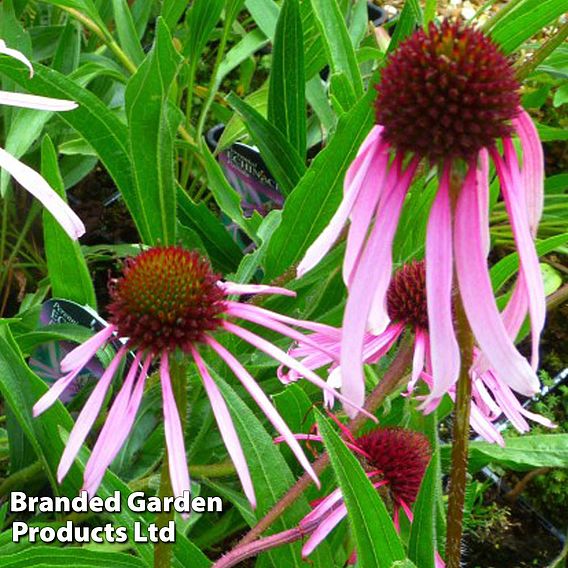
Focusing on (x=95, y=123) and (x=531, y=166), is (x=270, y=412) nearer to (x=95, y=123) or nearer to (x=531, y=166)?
(x=531, y=166)

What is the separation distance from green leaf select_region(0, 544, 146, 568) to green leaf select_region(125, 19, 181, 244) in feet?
0.85

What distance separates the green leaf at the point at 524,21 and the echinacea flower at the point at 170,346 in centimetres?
46

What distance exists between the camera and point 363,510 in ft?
1.81

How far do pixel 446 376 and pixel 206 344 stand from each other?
203 millimetres

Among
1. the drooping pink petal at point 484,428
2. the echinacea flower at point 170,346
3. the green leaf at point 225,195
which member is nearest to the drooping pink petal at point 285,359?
the echinacea flower at point 170,346

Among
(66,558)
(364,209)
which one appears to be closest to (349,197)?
(364,209)

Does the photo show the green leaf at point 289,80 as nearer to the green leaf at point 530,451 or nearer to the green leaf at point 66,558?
the green leaf at point 530,451

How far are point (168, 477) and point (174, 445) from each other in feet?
0.10

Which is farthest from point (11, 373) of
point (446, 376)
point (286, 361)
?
point (446, 376)

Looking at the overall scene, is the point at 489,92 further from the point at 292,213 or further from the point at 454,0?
the point at 454,0

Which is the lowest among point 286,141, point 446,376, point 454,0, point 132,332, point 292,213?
point 446,376

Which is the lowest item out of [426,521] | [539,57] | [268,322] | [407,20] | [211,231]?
[426,521]

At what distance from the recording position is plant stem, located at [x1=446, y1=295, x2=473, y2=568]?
1.62ft

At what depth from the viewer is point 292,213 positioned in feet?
3.02
